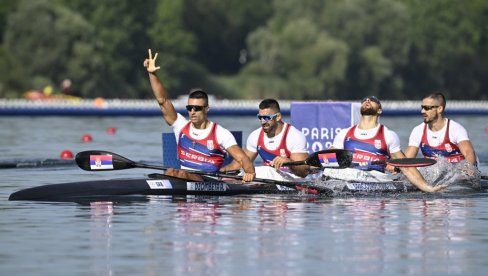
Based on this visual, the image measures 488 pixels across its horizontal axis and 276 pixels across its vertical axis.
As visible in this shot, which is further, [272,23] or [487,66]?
[487,66]

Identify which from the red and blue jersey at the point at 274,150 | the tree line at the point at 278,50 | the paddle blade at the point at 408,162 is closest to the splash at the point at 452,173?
the paddle blade at the point at 408,162

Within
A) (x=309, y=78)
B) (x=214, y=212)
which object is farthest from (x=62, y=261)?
(x=309, y=78)

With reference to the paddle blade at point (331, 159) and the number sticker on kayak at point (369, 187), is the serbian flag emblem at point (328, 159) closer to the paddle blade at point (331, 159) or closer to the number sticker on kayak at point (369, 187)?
the paddle blade at point (331, 159)

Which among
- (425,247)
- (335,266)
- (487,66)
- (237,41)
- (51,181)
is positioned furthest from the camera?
(237,41)

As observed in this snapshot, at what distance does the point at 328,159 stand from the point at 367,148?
106 centimetres

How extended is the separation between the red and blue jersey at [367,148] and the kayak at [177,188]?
382 mm

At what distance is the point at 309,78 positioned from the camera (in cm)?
10006

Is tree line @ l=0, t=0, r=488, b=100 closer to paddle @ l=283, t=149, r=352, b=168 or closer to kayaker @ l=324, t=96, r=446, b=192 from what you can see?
kayaker @ l=324, t=96, r=446, b=192

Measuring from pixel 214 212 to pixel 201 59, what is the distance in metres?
111

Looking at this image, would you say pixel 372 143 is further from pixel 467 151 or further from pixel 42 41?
pixel 42 41

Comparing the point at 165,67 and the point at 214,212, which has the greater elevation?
the point at 165,67

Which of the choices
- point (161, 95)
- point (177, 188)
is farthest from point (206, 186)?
point (161, 95)

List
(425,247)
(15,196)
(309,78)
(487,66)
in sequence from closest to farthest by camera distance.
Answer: (425,247) < (15,196) < (309,78) < (487,66)

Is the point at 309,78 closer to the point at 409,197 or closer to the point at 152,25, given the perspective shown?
the point at 152,25
